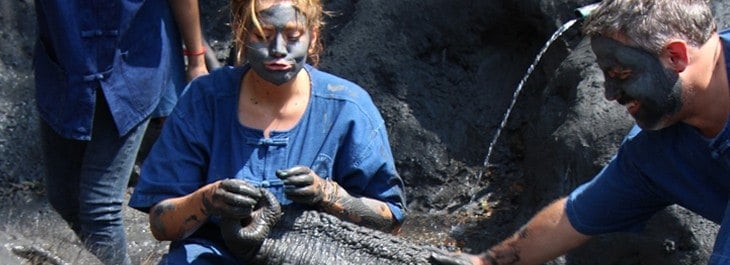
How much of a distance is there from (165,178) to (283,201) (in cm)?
32

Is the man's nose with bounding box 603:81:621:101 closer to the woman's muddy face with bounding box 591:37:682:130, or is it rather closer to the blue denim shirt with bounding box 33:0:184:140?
the woman's muddy face with bounding box 591:37:682:130

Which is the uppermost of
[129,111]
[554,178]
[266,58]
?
[266,58]

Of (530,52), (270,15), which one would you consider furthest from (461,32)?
(270,15)

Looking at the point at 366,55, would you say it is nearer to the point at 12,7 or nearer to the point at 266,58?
the point at 12,7

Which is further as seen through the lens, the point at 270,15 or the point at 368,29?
the point at 368,29

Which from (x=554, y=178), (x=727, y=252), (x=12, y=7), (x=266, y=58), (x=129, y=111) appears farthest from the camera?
(x=12, y=7)

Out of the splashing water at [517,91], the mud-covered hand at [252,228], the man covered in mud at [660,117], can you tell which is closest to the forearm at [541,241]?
the man covered in mud at [660,117]

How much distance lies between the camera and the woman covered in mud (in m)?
3.25

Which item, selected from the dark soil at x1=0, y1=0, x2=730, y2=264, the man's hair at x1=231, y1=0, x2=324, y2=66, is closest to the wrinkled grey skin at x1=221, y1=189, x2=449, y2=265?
the man's hair at x1=231, y1=0, x2=324, y2=66

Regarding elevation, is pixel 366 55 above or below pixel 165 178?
below

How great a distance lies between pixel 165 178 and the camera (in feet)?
10.8

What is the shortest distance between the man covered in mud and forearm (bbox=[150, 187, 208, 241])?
607mm

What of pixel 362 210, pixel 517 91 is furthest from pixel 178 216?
pixel 517 91

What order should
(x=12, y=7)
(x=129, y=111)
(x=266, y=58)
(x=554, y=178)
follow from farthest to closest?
(x=12, y=7) → (x=554, y=178) → (x=129, y=111) → (x=266, y=58)
